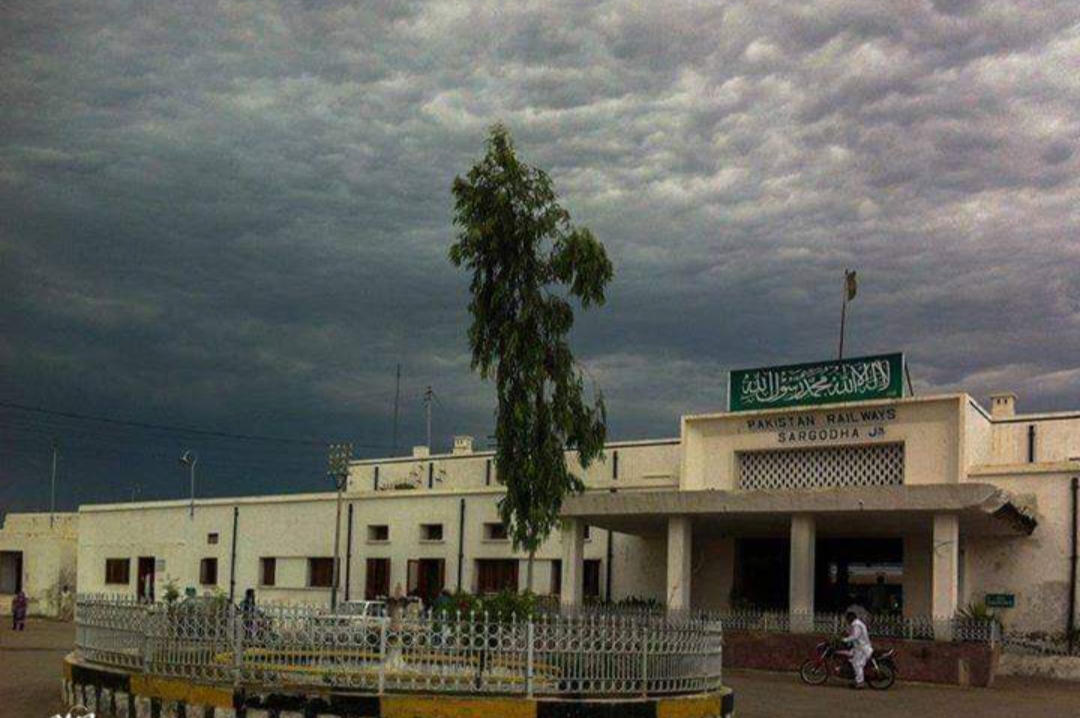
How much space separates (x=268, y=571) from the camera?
43312 mm

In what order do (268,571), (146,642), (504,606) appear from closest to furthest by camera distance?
1. (146,642)
2. (504,606)
3. (268,571)

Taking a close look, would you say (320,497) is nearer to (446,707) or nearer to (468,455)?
(468,455)

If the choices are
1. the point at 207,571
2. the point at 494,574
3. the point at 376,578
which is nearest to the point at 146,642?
the point at 494,574

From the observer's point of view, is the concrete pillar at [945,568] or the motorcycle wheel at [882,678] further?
the concrete pillar at [945,568]

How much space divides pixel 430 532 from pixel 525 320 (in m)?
12.6

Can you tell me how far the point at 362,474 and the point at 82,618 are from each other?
28.5 meters

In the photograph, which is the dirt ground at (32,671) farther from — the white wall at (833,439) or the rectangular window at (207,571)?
the white wall at (833,439)

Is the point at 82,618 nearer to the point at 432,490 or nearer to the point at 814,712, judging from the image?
the point at 814,712

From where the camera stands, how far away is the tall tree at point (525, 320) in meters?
28.4

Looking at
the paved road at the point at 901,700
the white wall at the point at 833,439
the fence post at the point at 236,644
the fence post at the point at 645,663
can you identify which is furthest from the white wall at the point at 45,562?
the fence post at the point at 645,663

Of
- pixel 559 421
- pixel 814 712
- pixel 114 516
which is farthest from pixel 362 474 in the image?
pixel 814 712

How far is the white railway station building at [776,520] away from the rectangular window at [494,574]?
56 mm

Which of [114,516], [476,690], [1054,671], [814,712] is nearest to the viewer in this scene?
[476,690]

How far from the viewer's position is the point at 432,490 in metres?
38.9
